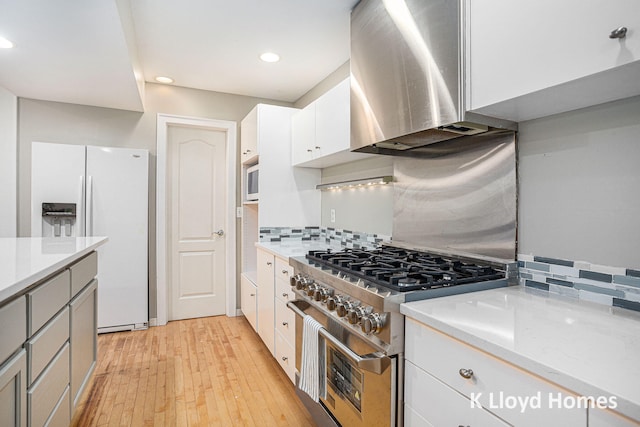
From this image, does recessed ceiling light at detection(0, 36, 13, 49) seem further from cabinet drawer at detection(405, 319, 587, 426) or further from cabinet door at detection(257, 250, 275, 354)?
cabinet drawer at detection(405, 319, 587, 426)

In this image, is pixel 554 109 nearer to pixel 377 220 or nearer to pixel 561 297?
pixel 561 297

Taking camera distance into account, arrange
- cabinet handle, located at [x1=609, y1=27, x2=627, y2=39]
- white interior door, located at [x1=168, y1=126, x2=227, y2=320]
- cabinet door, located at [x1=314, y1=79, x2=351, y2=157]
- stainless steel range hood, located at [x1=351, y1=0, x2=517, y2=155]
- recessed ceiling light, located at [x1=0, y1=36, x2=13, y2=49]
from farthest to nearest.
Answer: white interior door, located at [x1=168, y1=126, x2=227, y2=320], cabinet door, located at [x1=314, y1=79, x2=351, y2=157], recessed ceiling light, located at [x1=0, y1=36, x2=13, y2=49], stainless steel range hood, located at [x1=351, y1=0, x2=517, y2=155], cabinet handle, located at [x1=609, y1=27, x2=627, y2=39]

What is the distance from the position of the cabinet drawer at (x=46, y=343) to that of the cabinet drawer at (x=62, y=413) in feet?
0.81

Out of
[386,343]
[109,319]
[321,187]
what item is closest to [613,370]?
[386,343]

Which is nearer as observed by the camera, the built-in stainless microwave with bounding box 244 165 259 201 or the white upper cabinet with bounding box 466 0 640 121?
the white upper cabinet with bounding box 466 0 640 121

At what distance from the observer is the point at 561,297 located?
1.28m

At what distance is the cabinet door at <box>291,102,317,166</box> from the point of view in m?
2.69

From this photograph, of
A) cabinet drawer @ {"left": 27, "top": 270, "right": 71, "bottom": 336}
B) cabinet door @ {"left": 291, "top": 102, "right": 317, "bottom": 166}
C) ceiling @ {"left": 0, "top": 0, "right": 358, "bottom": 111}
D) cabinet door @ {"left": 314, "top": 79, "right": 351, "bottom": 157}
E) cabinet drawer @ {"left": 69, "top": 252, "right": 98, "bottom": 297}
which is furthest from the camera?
cabinet door @ {"left": 291, "top": 102, "right": 317, "bottom": 166}

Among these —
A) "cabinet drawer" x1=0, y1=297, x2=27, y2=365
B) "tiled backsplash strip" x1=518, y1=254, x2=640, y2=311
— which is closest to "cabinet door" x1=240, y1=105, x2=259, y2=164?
"cabinet drawer" x1=0, y1=297, x2=27, y2=365

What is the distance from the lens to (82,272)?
1.88 meters

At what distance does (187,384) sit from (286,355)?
73 centimetres

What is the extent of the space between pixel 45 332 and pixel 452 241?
6.19 feet

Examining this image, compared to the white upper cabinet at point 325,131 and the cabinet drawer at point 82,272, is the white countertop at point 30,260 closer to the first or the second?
the cabinet drawer at point 82,272

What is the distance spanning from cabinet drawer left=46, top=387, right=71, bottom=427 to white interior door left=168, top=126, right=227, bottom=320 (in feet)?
6.87
